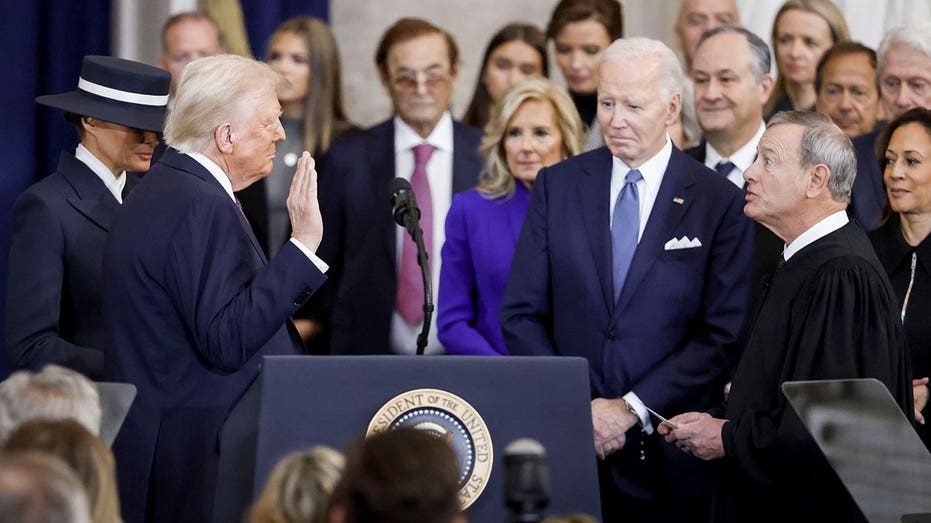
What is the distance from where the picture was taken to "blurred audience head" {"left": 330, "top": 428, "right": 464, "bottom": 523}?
2148 millimetres

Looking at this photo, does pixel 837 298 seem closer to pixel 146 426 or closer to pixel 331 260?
pixel 146 426

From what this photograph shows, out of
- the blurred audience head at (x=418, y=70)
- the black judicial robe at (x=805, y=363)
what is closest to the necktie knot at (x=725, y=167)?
the blurred audience head at (x=418, y=70)

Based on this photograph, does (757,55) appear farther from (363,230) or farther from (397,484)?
(397,484)

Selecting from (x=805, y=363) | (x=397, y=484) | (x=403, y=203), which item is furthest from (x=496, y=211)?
(x=397, y=484)

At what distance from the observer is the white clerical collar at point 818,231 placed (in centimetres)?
381

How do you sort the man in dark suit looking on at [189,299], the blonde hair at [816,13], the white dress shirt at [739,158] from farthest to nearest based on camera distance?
the blonde hair at [816,13] → the white dress shirt at [739,158] → the man in dark suit looking on at [189,299]

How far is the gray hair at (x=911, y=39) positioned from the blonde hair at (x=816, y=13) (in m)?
0.47

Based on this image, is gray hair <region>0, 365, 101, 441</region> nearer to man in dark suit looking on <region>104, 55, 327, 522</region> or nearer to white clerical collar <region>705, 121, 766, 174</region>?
man in dark suit looking on <region>104, 55, 327, 522</region>

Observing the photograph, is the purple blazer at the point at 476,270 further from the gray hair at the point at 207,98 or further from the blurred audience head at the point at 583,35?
the gray hair at the point at 207,98

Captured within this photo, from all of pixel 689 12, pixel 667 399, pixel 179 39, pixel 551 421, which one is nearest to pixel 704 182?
pixel 667 399

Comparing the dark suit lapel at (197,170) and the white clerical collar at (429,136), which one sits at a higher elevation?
the dark suit lapel at (197,170)

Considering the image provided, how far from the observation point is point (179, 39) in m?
6.21

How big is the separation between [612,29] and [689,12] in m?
0.44

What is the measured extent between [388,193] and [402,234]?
20 cm
